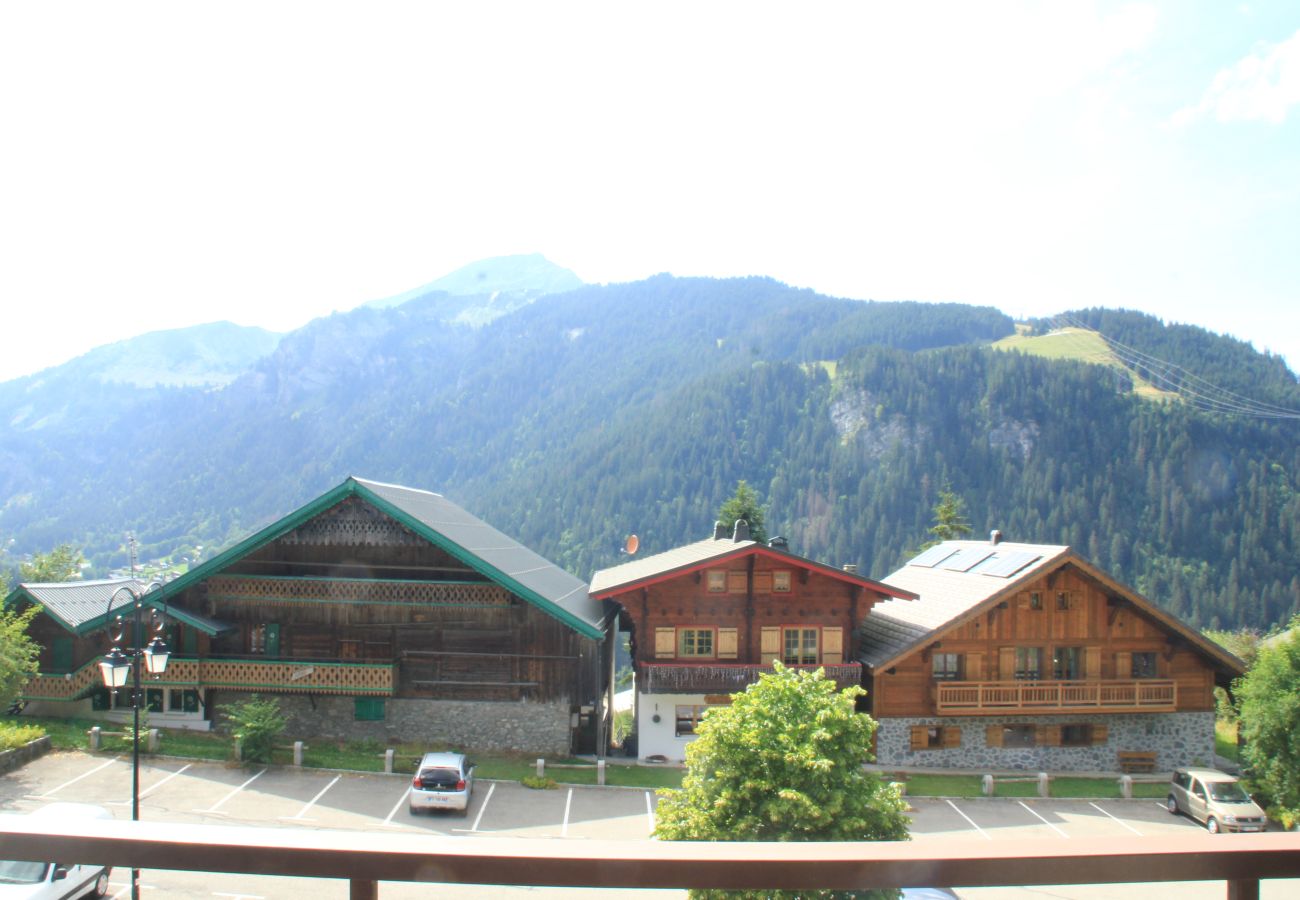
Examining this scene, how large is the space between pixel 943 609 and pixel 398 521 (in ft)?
69.6

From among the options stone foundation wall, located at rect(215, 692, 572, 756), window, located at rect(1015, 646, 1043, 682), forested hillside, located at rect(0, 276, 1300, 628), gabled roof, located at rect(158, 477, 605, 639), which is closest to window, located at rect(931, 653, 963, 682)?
window, located at rect(1015, 646, 1043, 682)

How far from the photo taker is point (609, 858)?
2361mm

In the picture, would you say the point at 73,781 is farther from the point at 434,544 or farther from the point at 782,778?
the point at 782,778

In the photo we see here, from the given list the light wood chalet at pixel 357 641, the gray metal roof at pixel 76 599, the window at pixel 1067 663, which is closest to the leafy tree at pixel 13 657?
the gray metal roof at pixel 76 599

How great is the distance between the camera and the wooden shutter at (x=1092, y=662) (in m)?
33.7

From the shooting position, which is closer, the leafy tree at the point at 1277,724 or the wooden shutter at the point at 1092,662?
the leafy tree at the point at 1277,724

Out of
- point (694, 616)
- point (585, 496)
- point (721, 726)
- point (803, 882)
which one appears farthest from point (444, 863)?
point (585, 496)

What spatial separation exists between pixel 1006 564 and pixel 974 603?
3.50 metres

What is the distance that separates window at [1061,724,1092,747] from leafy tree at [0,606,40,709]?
120 ft

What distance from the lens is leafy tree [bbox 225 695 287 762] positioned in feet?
92.4

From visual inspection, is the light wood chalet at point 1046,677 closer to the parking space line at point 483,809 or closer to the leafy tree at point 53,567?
the parking space line at point 483,809

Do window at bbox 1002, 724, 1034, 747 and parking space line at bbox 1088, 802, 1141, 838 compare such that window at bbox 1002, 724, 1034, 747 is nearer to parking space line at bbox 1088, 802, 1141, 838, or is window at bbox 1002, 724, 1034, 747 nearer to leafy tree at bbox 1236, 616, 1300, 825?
parking space line at bbox 1088, 802, 1141, 838

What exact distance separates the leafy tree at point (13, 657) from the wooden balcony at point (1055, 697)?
31.0 metres

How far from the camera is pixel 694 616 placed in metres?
32.8
